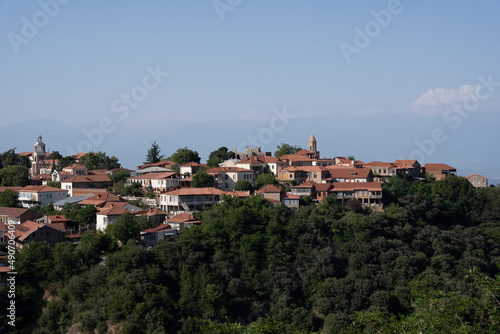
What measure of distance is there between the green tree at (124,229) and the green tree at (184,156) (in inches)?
965

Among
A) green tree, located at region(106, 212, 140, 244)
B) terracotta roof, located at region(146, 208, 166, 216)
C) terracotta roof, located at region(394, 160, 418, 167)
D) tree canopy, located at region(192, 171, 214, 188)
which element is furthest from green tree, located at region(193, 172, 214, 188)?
terracotta roof, located at region(394, 160, 418, 167)

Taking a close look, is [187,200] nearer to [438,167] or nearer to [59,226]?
[59,226]

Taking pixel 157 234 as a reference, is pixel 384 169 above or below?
above

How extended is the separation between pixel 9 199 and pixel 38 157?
23.1m

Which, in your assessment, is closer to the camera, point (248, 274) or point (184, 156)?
point (248, 274)

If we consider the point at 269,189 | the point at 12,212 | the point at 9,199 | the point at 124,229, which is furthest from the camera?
the point at 269,189

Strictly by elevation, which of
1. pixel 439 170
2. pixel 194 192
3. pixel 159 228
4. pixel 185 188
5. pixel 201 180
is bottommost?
pixel 159 228

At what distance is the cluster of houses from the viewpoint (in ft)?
124

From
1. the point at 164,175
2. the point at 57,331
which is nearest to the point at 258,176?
the point at 164,175

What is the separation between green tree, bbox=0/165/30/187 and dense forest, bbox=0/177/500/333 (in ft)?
65.6

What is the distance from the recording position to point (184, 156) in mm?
60219

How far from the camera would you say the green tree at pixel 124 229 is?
3500 cm

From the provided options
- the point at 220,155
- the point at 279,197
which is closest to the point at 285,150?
the point at 220,155

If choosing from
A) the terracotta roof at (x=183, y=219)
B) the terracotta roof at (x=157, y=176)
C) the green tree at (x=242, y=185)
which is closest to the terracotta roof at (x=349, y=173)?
the green tree at (x=242, y=185)
